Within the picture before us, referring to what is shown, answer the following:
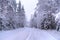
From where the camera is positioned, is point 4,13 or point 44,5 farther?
point 44,5

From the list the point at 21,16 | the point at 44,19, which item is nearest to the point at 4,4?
the point at 44,19

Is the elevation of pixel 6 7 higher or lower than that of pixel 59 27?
higher

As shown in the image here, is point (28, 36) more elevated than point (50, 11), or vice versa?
point (50, 11)

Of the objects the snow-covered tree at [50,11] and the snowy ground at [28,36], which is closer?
the snowy ground at [28,36]

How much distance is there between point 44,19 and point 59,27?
10541 millimetres

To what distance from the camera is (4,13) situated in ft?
109

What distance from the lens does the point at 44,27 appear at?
1391 inches

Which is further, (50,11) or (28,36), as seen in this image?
(50,11)


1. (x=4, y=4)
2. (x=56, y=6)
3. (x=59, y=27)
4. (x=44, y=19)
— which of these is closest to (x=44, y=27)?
(x=44, y=19)

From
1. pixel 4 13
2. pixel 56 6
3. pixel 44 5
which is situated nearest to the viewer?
pixel 4 13

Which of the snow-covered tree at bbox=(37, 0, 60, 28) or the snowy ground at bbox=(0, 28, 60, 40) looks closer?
→ the snowy ground at bbox=(0, 28, 60, 40)

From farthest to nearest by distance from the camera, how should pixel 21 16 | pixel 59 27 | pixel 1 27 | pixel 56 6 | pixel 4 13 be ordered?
pixel 21 16, pixel 56 6, pixel 4 13, pixel 1 27, pixel 59 27

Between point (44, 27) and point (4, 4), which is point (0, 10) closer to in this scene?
point (4, 4)

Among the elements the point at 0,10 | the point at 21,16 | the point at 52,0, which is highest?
the point at 52,0
